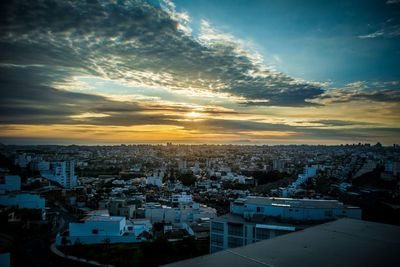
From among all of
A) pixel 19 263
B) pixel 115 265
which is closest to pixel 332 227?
pixel 115 265

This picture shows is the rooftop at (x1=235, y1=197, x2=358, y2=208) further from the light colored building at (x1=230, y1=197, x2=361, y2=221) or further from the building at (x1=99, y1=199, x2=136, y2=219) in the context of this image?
the building at (x1=99, y1=199, x2=136, y2=219)

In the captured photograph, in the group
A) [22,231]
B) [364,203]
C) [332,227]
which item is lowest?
[22,231]

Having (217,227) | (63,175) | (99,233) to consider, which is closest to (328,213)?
(217,227)

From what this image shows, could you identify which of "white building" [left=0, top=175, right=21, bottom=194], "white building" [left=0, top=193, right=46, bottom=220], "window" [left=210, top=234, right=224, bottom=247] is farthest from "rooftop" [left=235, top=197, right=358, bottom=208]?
"white building" [left=0, top=175, right=21, bottom=194]

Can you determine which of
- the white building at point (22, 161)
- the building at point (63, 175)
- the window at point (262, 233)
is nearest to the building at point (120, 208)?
the window at point (262, 233)

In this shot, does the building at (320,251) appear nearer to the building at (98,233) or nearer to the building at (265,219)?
the building at (265,219)

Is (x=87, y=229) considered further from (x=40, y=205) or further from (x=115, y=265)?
(x=40, y=205)
